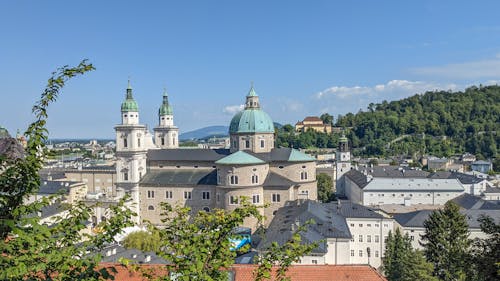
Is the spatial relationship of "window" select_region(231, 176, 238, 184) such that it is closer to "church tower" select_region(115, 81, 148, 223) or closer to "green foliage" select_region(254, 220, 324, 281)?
"church tower" select_region(115, 81, 148, 223)

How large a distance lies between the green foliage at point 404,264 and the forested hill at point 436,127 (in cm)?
9783

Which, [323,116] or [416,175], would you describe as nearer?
[416,175]

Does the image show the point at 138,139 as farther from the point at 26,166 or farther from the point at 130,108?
Answer: the point at 26,166

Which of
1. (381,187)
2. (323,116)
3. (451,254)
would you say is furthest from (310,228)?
(323,116)

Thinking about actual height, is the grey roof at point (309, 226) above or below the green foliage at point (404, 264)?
above

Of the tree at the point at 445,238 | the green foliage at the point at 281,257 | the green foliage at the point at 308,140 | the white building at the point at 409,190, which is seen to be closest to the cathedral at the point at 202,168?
the white building at the point at 409,190

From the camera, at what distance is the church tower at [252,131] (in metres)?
51.8

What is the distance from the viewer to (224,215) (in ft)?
24.3

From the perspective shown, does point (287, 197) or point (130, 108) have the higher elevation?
point (130, 108)

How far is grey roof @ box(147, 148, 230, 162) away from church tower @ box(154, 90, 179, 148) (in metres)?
13.8

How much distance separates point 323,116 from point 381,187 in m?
116

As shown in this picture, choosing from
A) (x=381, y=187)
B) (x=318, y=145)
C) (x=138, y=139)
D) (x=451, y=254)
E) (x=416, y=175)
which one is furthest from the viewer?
(x=318, y=145)

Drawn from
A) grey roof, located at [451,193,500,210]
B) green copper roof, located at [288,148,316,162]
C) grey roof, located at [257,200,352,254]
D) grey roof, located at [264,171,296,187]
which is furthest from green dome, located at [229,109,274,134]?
grey roof, located at [451,193,500,210]

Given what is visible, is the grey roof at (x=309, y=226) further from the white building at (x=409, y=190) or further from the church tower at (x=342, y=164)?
the church tower at (x=342, y=164)
